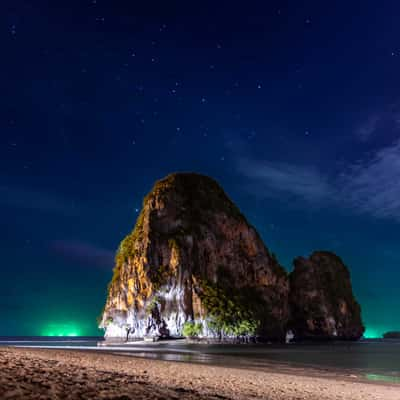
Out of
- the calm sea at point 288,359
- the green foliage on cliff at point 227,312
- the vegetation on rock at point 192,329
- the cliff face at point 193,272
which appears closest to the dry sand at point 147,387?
the calm sea at point 288,359

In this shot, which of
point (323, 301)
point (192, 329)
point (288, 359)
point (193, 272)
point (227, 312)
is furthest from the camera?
point (323, 301)

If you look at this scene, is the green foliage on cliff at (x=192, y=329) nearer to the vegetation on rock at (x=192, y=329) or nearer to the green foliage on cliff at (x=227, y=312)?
the vegetation on rock at (x=192, y=329)

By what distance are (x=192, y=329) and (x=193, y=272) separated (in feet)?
39.0

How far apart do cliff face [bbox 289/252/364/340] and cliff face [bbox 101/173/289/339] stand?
19755 mm

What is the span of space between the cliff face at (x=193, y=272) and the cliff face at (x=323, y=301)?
19755 millimetres

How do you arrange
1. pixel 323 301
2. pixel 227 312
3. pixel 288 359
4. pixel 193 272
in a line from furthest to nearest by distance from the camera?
pixel 323 301 < pixel 193 272 < pixel 227 312 < pixel 288 359

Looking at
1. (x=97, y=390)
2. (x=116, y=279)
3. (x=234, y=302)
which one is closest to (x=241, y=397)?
(x=97, y=390)

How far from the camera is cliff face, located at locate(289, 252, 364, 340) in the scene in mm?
115875

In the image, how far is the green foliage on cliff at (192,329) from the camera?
77750mm

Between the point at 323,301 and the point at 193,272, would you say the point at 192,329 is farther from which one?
the point at 323,301

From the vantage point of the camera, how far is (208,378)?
58.5 ft

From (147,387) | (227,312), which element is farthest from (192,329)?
(147,387)

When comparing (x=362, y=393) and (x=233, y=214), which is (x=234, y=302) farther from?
(x=362, y=393)

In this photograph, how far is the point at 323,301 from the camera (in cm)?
11844
